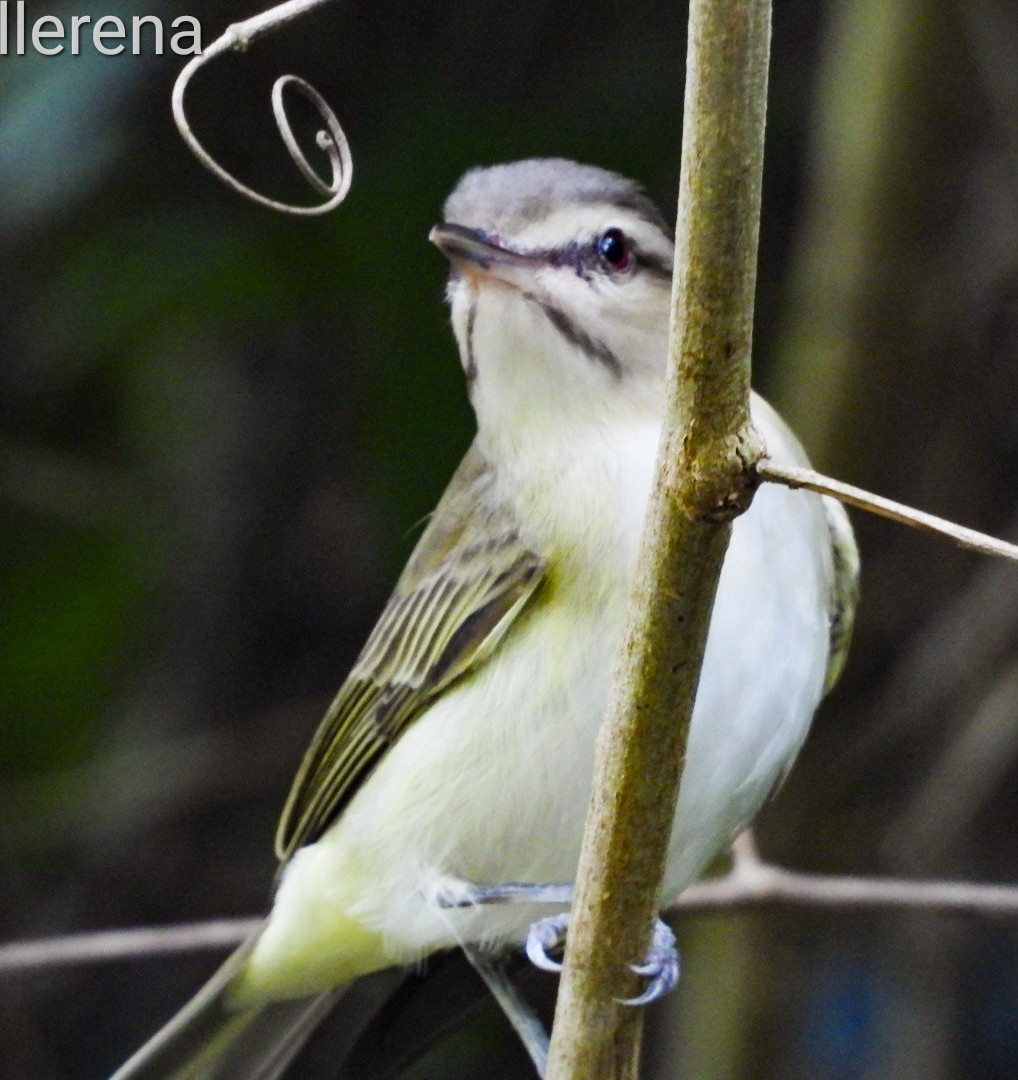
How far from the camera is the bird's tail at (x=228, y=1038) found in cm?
211

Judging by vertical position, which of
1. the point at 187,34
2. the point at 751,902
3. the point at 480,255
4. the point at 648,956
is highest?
the point at 187,34

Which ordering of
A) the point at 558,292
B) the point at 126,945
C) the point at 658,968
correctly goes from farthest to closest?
the point at 126,945
the point at 558,292
the point at 658,968

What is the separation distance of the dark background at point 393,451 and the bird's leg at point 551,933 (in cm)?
80

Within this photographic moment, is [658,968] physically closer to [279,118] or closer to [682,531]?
[682,531]

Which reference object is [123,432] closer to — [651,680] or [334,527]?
[334,527]

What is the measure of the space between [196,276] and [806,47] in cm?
106

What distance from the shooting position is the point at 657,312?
186 centimetres

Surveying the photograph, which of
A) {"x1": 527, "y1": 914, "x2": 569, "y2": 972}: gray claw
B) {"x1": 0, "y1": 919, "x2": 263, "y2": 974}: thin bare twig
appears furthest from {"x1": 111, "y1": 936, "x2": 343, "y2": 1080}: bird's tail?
{"x1": 527, "y1": 914, "x2": 569, "y2": 972}: gray claw

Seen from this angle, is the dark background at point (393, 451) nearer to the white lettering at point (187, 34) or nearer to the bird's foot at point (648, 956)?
the white lettering at point (187, 34)

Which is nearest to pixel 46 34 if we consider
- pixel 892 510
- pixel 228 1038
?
pixel 228 1038

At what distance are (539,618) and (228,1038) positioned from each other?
77 centimetres

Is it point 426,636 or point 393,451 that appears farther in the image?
point 393,451

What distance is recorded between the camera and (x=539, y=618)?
1.75 meters

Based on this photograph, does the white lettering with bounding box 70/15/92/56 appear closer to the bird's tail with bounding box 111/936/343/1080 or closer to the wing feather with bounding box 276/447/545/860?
the wing feather with bounding box 276/447/545/860
